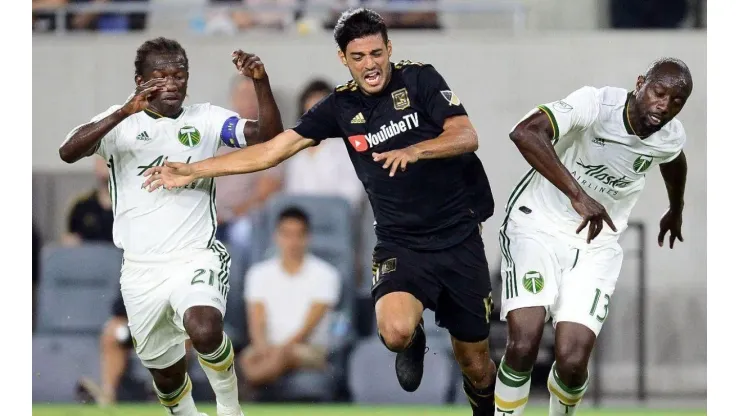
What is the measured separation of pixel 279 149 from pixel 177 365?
1.52m

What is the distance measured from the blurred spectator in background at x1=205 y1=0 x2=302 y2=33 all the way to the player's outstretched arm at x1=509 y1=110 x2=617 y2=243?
6264mm

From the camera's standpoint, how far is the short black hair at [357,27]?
6254mm

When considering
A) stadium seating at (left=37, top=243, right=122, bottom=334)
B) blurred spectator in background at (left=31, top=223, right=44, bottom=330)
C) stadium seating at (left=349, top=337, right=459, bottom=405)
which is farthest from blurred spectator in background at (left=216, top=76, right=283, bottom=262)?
blurred spectator in background at (left=31, top=223, right=44, bottom=330)

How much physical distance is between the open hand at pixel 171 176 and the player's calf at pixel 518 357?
187cm

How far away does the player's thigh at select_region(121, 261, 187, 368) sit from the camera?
679 cm

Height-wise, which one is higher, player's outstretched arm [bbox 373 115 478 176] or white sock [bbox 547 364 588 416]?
player's outstretched arm [bbox 373 115 478 176]

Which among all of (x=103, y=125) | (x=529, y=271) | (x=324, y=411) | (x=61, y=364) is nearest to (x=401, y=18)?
(x=324, y=411)

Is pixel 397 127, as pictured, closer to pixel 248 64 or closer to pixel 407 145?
pixel 407 145

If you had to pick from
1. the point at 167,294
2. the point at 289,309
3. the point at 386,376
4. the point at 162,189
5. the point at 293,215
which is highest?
the point at 162,189

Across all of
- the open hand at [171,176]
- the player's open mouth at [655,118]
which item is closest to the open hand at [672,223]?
the player's open mouth at [655,118]

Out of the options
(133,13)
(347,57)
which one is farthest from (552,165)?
(133,13)

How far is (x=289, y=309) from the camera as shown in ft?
36.4

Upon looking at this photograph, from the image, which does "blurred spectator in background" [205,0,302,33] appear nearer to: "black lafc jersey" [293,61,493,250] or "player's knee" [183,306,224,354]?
"black lafc jersey" [293,61,493,250]

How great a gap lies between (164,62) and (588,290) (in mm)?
2627
